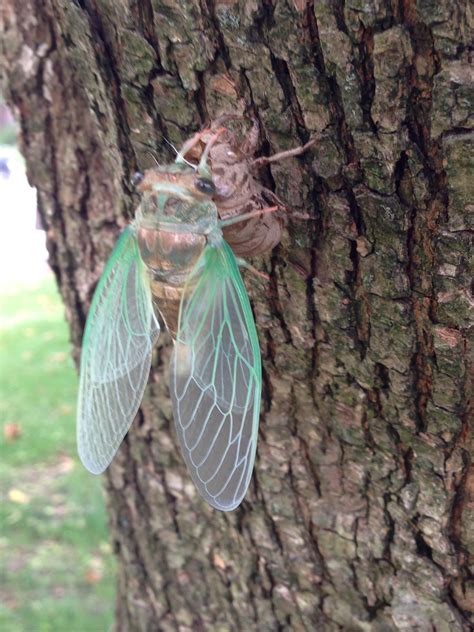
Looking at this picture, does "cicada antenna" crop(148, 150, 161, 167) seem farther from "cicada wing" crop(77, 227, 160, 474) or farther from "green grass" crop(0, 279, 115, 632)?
"green grass" crop(0, 279, 115, 632)

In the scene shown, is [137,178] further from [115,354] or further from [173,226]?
[115,354]

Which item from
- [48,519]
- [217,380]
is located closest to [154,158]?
[217,380]

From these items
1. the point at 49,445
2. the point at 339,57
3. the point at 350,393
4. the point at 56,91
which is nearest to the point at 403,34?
the point at 339,57

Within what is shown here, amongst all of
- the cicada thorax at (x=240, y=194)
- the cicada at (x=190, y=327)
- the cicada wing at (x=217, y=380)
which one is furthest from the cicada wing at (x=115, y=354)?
the cicada thorax at (x=240, y=194)

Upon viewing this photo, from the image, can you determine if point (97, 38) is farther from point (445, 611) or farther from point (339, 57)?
point (445, 611)

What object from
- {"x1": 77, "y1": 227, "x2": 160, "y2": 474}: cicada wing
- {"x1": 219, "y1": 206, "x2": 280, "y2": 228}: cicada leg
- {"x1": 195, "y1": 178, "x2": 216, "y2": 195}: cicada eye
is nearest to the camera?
{"x1": 219, "y1": 206, "x2": 280, "y2": 228}: cicada leg

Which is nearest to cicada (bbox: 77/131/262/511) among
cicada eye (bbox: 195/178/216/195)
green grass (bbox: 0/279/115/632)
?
cicada eye (bbox: 195/178/216/195)
